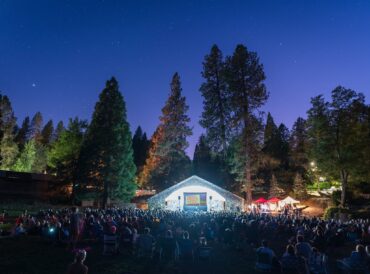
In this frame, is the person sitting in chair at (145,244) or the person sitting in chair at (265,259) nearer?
the person sitting in chair at (265,259)

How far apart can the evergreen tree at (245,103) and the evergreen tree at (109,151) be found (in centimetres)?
1562

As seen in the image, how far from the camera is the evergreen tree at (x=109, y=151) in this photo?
35.4 metres

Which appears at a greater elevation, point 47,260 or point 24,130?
point 24,130

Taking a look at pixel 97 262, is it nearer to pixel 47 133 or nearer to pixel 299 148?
pixel 299 148

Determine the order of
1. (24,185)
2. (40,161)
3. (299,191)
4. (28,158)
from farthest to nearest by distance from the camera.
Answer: (40,161)
(28,158)
(299,191)
(24,185)

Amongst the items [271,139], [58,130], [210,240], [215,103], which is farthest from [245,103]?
[58,130]

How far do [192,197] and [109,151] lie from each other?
12.0 meters

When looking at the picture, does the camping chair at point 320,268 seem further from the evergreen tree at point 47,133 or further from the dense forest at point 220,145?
the evergreen tree at point 47,133

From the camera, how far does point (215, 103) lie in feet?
166

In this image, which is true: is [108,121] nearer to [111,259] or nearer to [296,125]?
[111,259]

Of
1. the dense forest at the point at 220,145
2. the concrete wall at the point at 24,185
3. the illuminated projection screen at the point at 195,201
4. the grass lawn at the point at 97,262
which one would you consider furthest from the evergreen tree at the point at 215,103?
the grass lawn at the point at 97,262

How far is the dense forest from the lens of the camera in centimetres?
3553

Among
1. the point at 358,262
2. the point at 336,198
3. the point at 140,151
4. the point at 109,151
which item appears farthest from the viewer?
the point at 140,151

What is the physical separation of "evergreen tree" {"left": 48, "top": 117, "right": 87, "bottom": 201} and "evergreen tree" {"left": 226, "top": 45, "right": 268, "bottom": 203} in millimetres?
21812
